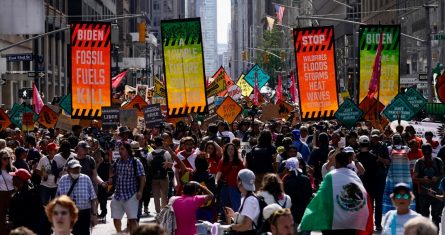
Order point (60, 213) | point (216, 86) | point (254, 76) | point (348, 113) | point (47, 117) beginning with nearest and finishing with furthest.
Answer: point (60, 213) < point (348, 113) < point (47, 117) < point (216, 86) < point (254, 76)

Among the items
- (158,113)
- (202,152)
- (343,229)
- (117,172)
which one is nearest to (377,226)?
(202,152)

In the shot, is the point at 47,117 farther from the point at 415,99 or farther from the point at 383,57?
the point at 415,99

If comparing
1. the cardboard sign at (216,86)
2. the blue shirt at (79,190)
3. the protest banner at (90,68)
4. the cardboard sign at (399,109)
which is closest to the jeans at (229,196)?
the blue shirt at (79,190)

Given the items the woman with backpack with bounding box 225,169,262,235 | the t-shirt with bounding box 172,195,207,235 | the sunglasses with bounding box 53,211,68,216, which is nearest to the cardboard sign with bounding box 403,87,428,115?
the t-shirt with bounding box 172,195,207,235

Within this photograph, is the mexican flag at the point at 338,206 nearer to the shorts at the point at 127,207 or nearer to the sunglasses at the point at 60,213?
the sunglasses at the point at 60,213

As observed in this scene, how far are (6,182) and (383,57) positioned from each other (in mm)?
18447

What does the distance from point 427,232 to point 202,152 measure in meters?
11.4

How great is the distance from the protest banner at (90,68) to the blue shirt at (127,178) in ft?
38.3

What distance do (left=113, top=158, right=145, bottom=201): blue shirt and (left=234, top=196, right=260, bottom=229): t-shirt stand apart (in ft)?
17.0

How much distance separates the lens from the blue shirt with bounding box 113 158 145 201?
17109mm

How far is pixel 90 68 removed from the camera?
95.0 feet

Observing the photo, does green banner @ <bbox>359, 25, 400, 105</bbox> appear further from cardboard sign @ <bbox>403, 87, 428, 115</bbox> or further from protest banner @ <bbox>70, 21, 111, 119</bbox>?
protest banner @ <bbox>70, 21, 111, 119</bbox>

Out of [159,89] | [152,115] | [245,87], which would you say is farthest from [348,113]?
[245,87]

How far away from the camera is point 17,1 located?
44250 mm
